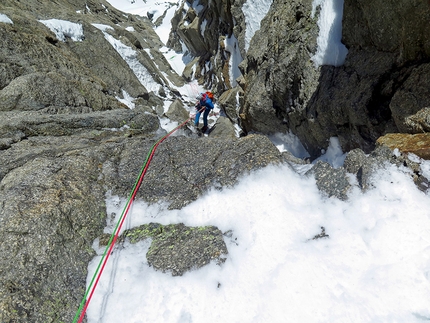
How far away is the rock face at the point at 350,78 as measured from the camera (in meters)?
6.73

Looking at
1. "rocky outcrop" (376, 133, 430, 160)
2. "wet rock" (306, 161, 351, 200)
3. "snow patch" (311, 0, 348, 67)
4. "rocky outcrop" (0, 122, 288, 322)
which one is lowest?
"rocky outcrop" (0, 122, 288, 322)

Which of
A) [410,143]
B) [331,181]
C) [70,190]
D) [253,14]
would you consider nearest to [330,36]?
[410,143]

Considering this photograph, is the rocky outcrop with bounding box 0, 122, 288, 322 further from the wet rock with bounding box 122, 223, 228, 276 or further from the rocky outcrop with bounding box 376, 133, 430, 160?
the rocky outcrop with bounding box 376, 133, 430, 160

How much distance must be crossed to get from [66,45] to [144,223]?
65.7 ft

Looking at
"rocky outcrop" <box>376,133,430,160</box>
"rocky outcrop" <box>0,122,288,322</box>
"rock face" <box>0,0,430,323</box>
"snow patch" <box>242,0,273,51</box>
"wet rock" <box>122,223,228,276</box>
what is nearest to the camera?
"rocky outcrop" <box>0,122,288,322</box>

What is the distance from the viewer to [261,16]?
19766 millimetres

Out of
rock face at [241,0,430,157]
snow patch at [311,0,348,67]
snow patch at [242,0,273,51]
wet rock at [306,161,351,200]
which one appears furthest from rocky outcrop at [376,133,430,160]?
snow patch at [242,0,273,51]

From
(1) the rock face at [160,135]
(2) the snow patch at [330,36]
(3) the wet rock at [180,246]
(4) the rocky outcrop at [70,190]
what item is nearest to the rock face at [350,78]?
(1) the rock face at [160,135]

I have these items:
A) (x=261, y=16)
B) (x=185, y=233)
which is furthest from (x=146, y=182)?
(x=261, y=16)

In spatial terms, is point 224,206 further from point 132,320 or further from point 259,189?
point 132,320

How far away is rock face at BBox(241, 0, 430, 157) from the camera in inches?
265

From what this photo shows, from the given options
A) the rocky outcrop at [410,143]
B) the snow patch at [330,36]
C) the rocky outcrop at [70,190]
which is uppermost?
the snow patch at [330,36]

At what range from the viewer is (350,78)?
911 cm

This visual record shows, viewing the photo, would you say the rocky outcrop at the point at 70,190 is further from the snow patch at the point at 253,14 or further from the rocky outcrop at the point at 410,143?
the snow patch at the point at 253,14
